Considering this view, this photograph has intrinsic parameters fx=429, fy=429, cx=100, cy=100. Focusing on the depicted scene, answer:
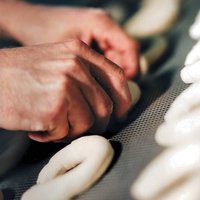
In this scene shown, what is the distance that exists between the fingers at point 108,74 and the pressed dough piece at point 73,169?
10 centimetres

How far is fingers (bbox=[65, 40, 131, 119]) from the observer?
88 centimetres

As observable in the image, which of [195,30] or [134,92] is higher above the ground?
[195,30]

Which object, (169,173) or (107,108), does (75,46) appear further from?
(169,173)

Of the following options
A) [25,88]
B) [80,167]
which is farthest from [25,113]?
[80,167]

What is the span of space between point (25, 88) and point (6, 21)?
46 centimetres

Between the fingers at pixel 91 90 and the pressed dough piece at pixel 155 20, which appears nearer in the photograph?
the fingers at pixel 91 90

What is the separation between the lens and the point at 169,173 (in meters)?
0.75

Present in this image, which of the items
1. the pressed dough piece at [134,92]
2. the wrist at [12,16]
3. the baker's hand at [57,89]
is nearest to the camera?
the baker's hand at [57,89]

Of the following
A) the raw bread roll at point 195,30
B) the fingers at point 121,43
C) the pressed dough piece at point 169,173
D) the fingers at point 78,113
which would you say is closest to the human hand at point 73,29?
the fingers at point 121,43

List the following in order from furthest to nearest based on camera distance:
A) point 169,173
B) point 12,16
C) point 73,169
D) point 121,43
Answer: point 12,16 < point 121,43 < point 73,169 < point 169,173

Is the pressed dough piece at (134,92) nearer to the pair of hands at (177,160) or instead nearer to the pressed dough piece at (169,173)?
the pair of hands at (177,160)

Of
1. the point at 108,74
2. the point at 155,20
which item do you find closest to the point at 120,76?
the point at 108,74

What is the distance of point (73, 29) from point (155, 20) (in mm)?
263

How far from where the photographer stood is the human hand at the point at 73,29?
1094mm
